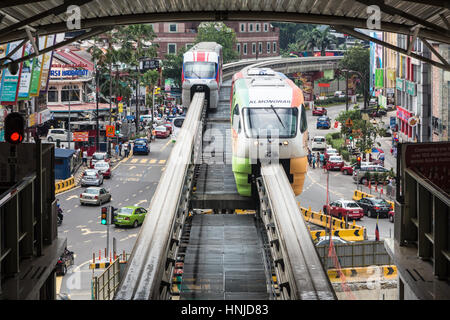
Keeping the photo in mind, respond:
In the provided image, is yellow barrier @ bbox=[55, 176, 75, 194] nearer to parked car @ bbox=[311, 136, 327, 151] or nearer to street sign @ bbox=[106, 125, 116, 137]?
street sign @ bbox=[106, 125, 116, 137]

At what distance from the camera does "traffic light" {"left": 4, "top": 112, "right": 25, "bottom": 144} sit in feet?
39.1

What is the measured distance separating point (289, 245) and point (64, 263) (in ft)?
56.8

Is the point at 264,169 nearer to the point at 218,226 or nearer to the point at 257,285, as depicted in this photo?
the point at 218,226

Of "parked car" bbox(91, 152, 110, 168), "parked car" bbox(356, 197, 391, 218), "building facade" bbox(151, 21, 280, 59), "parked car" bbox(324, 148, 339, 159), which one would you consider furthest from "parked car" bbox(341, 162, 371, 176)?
"building facade" bbox(151, 21, 280, 59)

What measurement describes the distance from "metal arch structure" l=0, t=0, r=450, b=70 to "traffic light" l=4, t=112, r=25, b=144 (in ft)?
11.4

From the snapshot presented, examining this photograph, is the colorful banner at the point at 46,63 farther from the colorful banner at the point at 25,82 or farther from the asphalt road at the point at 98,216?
the asphalt road at the point at 98,216

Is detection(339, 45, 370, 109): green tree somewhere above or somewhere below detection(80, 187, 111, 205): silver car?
above

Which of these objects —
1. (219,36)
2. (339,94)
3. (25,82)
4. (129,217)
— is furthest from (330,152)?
(339,94)

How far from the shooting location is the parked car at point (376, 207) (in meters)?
44.2

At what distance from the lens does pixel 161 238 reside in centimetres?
1714

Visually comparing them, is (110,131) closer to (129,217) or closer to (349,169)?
(349,169)

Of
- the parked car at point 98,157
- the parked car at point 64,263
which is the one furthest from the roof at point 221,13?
the parked car at point 98,157

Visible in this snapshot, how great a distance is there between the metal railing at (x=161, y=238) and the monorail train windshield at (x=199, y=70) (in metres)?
18.6

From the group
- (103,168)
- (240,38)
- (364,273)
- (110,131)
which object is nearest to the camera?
(364,273)
